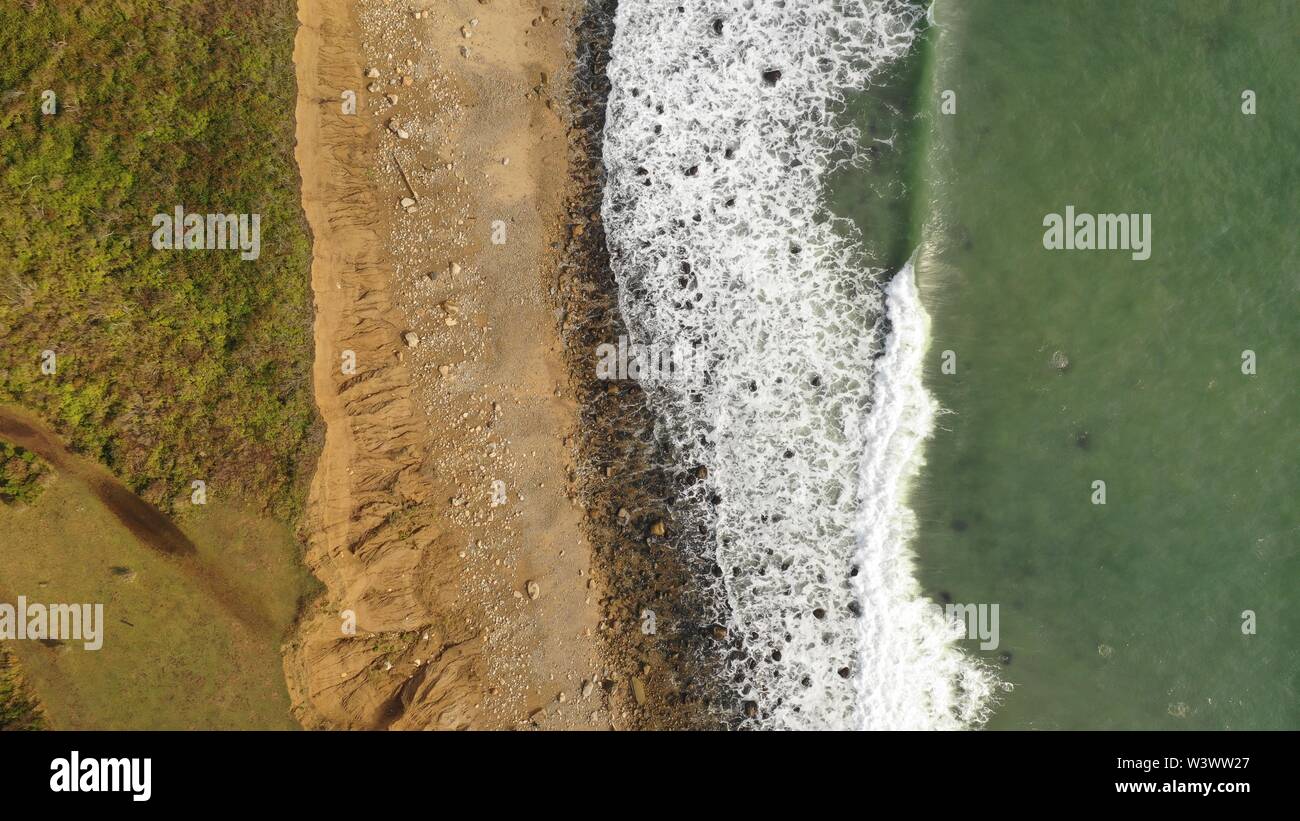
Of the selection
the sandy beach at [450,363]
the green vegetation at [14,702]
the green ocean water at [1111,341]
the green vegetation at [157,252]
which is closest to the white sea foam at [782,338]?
the green ocean water at [1111,341]

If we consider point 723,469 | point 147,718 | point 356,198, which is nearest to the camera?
point 147,718

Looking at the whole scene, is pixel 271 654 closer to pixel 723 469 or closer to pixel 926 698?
pixel 723 469

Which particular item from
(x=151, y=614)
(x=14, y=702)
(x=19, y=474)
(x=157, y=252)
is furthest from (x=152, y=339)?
(x=14, y=702)

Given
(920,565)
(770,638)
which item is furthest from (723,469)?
(920,565)

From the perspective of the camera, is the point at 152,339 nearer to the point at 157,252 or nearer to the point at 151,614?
the point at 157,252

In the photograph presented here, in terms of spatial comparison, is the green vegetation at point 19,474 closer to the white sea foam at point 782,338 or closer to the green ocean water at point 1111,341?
the white sea foam at point 782,338

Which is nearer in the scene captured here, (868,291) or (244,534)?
(244,534)

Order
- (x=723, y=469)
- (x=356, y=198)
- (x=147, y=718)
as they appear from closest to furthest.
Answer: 1. (x=147, y=718)
2. (x=356, y=198)
3. (x=723, y=469)
